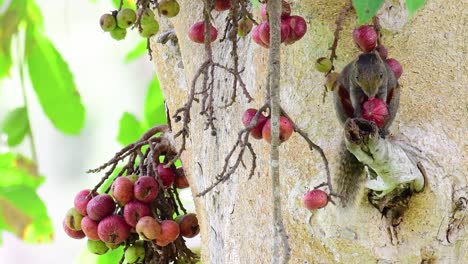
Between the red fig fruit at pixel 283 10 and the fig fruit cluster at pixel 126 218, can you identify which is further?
the fig fruit cluster at pixel 126 218


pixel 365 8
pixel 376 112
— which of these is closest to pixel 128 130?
pixel 376 112

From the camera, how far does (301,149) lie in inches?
48.3

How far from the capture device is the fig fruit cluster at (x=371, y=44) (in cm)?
115

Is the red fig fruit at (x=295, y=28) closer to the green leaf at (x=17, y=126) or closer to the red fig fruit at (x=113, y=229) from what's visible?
the red fig fruit at (x=113, y=229)

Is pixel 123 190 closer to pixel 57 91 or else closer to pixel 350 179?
pixel 350 179

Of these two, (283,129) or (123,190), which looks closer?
(283,129)

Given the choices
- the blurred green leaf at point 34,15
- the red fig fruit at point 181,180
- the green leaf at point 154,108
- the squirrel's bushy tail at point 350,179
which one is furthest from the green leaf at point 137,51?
the squirrel's bushy tail at point 350,179

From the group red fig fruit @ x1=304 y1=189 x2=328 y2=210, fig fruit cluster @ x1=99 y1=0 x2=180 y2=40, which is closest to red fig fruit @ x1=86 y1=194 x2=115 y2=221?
fig fruit cluster @ x1=99 y1=0 x2=180 y2=40

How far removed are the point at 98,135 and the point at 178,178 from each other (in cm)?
377

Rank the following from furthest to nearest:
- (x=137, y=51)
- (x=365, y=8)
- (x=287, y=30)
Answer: (x=137, y=51) → (x=287, y=30) → (x=365, y=8)

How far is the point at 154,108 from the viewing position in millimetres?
2010

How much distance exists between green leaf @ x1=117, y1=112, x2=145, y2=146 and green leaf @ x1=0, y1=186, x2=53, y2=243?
0.78 ft

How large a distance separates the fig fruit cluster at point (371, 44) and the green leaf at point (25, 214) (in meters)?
0.95

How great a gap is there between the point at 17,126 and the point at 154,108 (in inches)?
12.8
